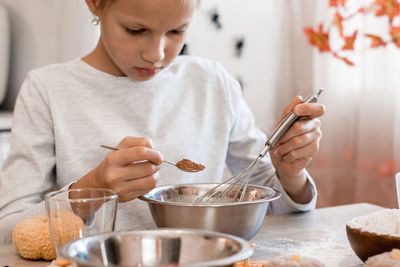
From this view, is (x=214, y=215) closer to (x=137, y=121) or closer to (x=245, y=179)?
(x=245, y=179)

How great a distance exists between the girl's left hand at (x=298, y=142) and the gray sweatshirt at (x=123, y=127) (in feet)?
0.21

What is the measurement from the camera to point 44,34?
2.52 meters

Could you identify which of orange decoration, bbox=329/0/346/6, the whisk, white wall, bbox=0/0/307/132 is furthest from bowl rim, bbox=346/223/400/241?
white wall, bbox=0/0/307/132

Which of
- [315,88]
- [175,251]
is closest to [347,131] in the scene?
[315,88]

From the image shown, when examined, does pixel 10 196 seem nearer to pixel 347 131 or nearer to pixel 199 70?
pixel 199 70

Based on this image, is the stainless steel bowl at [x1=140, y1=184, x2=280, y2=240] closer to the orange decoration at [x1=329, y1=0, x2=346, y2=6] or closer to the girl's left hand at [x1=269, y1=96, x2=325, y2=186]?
the girl's left hand at [x1=269, y1=96, x2=325, y2=186]

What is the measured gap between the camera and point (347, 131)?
2.20 metres

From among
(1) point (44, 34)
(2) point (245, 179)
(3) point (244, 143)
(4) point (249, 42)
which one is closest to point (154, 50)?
(2) point (245, 179)

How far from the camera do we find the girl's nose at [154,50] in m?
1.06

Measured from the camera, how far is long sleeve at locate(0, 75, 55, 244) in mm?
1126

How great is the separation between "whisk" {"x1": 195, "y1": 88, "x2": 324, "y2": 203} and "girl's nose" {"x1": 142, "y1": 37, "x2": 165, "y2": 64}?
281mm

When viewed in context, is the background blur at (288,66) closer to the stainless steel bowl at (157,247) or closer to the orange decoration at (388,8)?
the orange decoration at (388,8)

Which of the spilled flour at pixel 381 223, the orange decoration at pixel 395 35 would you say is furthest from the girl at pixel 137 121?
the orange decoration at pixel 395 35

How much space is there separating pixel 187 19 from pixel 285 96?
1.51 m
